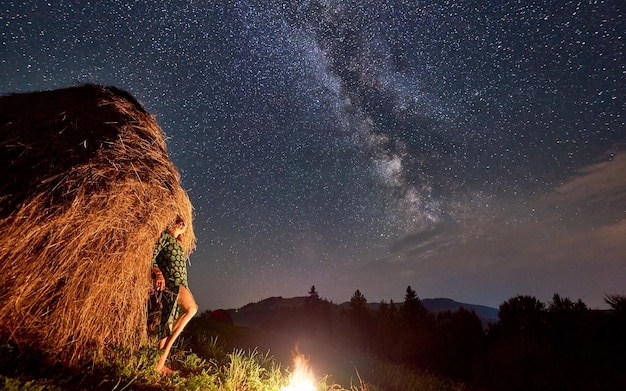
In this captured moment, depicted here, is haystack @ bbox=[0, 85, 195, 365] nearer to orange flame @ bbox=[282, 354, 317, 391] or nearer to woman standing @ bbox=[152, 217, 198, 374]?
woman standing @ bbox=[152, 217, 198, 374]

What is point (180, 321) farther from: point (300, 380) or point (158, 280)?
point (300, 380)

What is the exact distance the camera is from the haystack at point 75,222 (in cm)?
302

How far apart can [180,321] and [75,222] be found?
1.68 metres

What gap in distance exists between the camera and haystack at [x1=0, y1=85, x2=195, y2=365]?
3.02 meters

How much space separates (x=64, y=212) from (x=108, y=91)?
91.8 inches

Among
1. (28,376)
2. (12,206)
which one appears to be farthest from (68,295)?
(12,206)

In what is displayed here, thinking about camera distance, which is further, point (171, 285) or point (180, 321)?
point (171, 285)

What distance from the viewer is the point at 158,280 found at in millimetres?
4316

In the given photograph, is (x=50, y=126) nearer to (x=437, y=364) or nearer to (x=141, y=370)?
(x=141, y=370)

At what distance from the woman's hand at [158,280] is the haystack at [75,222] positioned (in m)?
0.14

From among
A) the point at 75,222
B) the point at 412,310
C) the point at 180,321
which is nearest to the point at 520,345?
the point at 412,310

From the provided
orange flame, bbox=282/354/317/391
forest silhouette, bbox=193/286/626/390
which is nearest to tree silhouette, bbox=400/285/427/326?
forest silhouette, bbox=193/286/626/390

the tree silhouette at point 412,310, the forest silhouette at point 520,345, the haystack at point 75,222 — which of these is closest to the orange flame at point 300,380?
the haystack at point 75,222

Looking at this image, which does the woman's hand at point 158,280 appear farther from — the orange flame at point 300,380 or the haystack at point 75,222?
the orange flame at point 300,380
